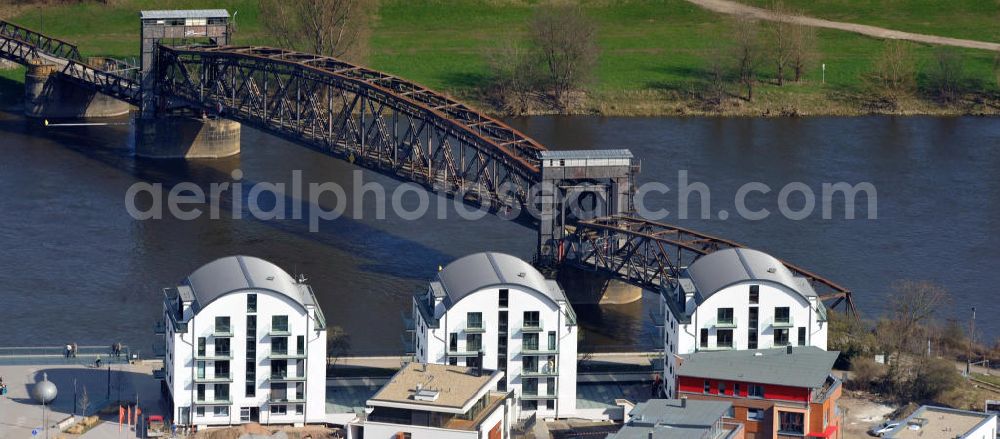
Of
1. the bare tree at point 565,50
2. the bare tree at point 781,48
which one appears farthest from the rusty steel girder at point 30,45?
the bare tree at point 781,48

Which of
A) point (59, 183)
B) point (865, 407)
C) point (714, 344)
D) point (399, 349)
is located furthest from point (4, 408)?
point (59, 183)

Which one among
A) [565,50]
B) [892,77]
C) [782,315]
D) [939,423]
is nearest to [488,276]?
[782,315]

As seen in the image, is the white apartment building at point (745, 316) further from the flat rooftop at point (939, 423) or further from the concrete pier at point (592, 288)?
the concrete pier at point (592, 288)

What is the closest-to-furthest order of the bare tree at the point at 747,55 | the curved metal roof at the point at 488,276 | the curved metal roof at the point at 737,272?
the curved metal roof at the point at 488,276, the curved metal roof at the point at 737,272, the bare tree at the point at 747,55

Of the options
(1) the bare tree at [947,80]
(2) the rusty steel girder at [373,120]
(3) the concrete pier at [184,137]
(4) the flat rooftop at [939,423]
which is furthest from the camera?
(1) the bare tree at [947,80]

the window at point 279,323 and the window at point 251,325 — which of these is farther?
the window at point 279,323

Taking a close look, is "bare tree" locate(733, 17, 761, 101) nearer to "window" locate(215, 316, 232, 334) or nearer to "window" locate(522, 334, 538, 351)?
"window" locate(522, 334, 538, 351)

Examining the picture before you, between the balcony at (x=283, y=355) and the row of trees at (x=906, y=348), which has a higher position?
the balcony at (x=283, y=355)
